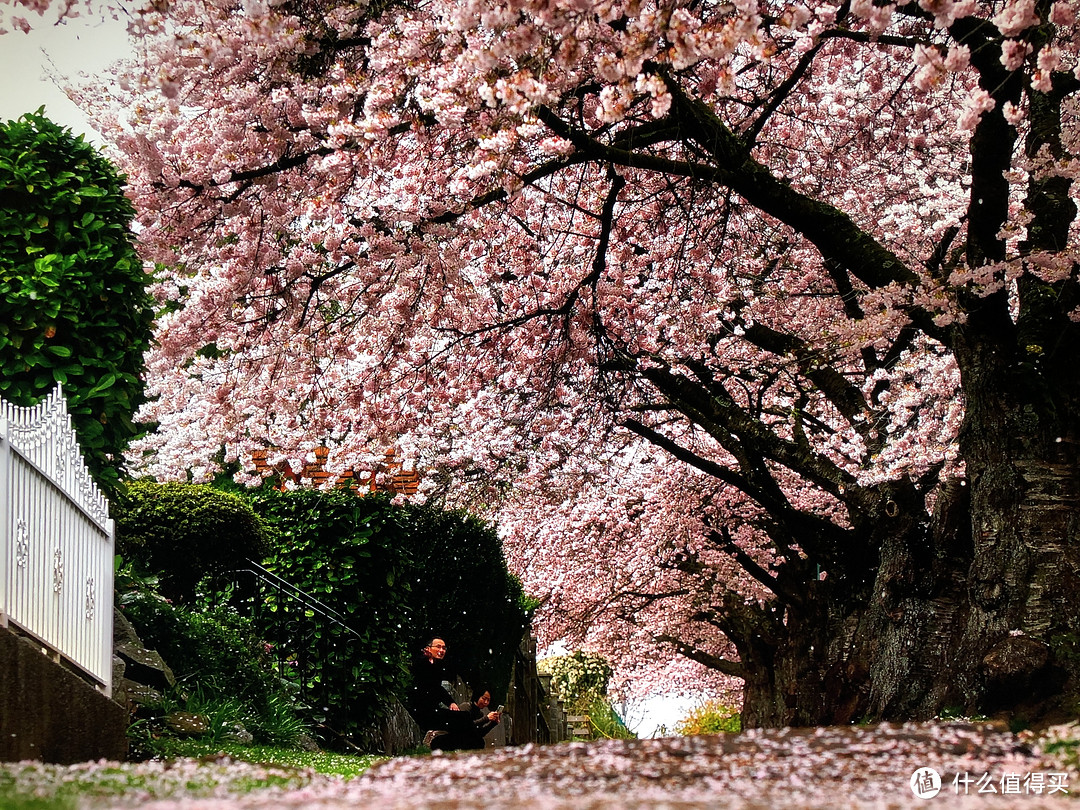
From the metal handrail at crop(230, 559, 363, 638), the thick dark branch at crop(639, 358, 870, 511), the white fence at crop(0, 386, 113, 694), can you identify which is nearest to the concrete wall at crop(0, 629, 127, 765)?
the white fence at crop(0, 386, 113, 694)

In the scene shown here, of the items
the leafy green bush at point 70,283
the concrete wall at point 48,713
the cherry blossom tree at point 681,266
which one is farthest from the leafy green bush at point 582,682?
the concrete wall at point 48,713

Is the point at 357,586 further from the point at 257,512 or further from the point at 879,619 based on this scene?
the point at 879,619

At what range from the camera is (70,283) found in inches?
329

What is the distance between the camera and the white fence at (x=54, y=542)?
616 cm

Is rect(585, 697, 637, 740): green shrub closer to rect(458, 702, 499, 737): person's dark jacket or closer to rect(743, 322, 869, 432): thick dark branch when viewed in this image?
rect(458, 702, 499, 737): person's dark jacket

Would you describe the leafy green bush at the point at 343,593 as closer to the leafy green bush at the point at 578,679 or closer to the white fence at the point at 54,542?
the white fence at the point at 54,542

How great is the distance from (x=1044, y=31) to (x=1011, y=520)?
129 inches

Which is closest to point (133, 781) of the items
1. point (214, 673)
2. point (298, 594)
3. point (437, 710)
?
point (214, 673)

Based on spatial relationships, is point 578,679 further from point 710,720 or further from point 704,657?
point 704,657

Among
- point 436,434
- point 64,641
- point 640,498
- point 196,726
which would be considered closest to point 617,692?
point 640,498

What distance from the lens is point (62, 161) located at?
8633 millimetres

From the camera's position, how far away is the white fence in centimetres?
616

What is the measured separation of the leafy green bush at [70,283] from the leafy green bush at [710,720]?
90.2 ft

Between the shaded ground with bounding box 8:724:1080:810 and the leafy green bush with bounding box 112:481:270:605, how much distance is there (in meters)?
6.59
